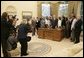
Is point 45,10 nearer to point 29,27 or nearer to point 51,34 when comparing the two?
point 51,34

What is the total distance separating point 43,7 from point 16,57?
27.3 feet

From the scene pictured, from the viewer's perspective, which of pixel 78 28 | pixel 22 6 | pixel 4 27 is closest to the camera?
pixel 4 27

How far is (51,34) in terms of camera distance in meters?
10.1

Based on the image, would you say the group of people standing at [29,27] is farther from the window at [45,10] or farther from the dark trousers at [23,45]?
the window at [45,10]

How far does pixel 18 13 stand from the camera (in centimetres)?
1474

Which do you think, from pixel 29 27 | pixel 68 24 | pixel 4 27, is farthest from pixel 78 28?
pixel 4 27

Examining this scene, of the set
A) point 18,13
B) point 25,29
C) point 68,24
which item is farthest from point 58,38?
point 18,13

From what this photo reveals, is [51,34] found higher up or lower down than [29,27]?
lower down

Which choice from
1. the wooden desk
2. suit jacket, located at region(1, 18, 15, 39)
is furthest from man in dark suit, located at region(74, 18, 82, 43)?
suit jacket, located at region(1, 18, 15, 39)

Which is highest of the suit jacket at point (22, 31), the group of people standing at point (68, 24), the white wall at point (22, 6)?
the white wall at point (22, 6)

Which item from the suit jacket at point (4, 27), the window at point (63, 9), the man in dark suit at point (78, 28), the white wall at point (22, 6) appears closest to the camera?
the suit jacket at point (4, 27)

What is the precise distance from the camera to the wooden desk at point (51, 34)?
9772mm

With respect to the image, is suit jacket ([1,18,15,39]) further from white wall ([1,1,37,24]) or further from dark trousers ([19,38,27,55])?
white wall ([1,1,37,24])

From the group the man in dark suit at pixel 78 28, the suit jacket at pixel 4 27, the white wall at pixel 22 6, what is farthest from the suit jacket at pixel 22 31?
the white wall at pixel 22 6
